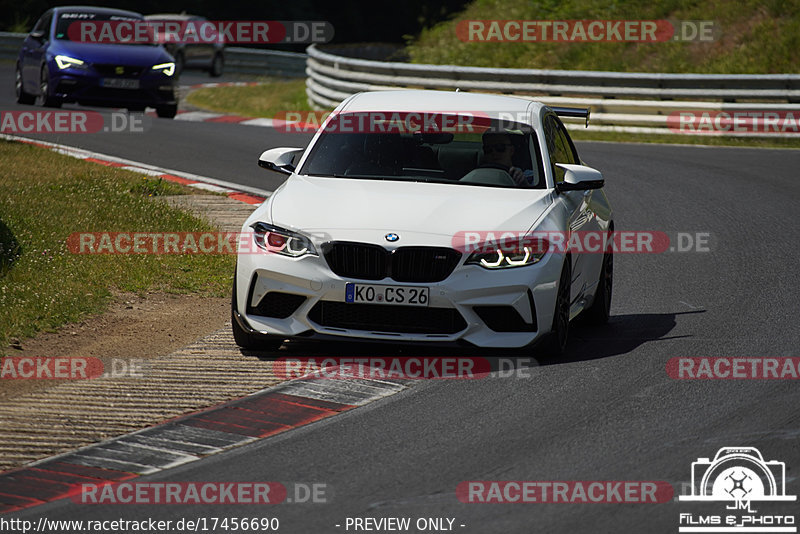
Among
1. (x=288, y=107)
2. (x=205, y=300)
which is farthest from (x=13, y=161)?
(x=288, y=107)

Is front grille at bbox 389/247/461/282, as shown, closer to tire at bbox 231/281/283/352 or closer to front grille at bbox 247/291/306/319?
front grille at bbox 247/291/306/319

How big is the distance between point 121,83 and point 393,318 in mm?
14274

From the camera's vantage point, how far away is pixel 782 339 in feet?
27.7

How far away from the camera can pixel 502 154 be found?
871cm

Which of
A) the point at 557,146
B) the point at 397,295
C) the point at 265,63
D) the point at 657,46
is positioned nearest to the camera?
the point at 397,295

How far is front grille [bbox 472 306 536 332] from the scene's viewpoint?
7.52 metres

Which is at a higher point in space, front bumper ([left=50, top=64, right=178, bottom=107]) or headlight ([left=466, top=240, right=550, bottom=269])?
front bumper ([left=50, top=64, right=178, bottom=107])

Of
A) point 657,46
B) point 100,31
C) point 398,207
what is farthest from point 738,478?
point 657,46

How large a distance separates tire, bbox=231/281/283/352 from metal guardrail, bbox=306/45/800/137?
1476cm

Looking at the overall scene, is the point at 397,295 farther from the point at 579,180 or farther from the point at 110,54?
the point at 110,54

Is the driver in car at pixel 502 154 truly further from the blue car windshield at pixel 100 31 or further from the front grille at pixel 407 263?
the blue car windshield at pixel 100 31

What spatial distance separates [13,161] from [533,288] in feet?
32.0
